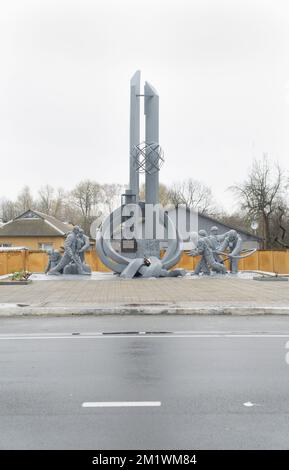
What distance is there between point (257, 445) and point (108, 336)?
483 cm

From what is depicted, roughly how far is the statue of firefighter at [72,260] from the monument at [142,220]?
0.97 meters

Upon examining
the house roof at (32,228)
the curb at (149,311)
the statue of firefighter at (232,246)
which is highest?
the house roof at (32,228)

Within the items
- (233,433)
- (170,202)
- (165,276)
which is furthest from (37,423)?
(170,202)

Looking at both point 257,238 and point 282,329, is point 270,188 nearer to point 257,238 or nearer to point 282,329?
point 257,238

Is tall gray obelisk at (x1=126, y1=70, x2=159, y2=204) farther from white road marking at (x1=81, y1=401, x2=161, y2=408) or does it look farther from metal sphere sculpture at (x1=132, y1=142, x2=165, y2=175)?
white road marking at (x1=81, y1=401, x2=161, y2=408)

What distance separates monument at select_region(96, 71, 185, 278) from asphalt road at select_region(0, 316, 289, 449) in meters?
14.6

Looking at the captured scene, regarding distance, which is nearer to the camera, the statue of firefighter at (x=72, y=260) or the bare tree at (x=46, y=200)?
the statue of firefighter at (x=72, y=260)

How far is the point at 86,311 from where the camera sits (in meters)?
11.2

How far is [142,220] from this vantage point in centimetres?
2689

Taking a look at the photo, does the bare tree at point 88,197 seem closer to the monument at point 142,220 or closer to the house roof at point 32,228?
the house roof at point 32,228

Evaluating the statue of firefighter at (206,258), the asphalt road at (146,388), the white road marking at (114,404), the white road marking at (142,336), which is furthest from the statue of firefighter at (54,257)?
the white road marking at (114,404)

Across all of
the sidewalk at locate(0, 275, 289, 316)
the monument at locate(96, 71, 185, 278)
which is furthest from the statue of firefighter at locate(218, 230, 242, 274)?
the sidewalk at locate(0, 275, 289, 316)

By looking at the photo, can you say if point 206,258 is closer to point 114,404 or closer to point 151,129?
point 151,129

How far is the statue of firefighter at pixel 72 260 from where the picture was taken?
77.9 feet
